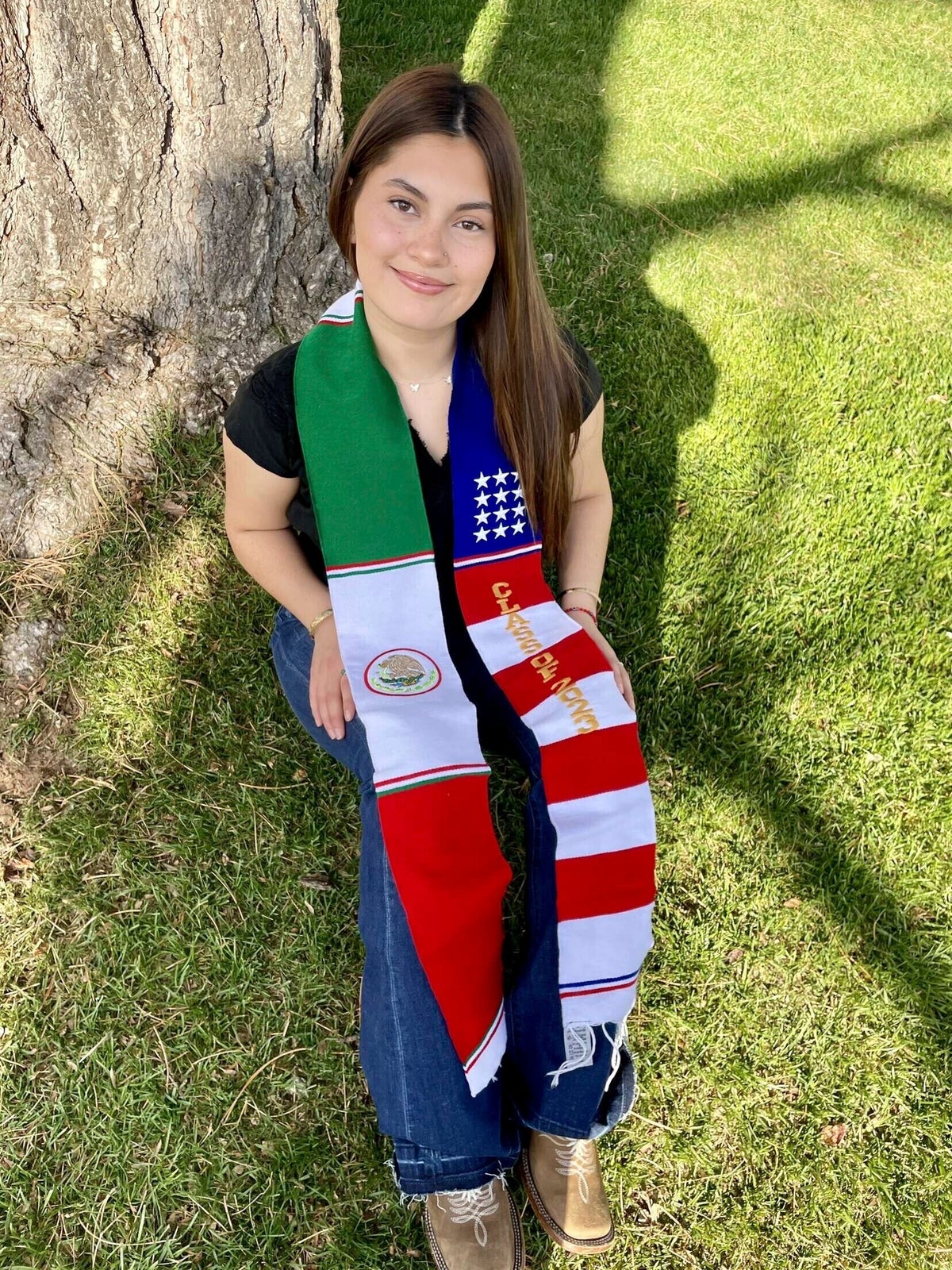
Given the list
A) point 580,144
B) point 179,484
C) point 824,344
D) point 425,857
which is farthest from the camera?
point 580,144

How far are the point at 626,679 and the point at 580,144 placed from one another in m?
2.68

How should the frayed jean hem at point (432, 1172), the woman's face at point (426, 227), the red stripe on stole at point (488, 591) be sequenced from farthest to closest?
1. the red stripe on stole at point (488, 591)
2. the frayed jean hem at point (432, 1172)
3. the woman's face at point (426, 227)

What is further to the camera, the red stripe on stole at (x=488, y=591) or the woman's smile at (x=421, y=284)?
the red stripe on stole at (x=488, y=591)

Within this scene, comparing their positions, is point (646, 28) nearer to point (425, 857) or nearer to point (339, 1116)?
point (425, 857)

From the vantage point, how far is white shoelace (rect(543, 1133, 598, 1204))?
1.90m

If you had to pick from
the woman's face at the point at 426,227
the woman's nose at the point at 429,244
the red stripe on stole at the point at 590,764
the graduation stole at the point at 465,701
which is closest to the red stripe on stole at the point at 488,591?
the graduation stole at the point at 465,701

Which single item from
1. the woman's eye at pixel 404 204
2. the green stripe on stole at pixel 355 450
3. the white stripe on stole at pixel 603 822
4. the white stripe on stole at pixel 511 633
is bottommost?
the white stripe on stole at pixel 603 822

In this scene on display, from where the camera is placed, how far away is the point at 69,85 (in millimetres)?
2162

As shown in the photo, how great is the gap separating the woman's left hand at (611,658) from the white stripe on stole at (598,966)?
483 millimetres

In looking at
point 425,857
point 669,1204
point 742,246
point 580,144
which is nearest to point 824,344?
point 742,246

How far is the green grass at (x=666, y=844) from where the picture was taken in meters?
1.96

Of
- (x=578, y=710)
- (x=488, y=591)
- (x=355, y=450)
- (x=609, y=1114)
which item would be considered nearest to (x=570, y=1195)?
(x=609, y=1114)

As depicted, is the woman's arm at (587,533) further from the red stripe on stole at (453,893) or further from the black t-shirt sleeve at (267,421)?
the black t-shirt sleeve at (267,421)

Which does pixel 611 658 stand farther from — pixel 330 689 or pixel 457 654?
pixel 330 689
